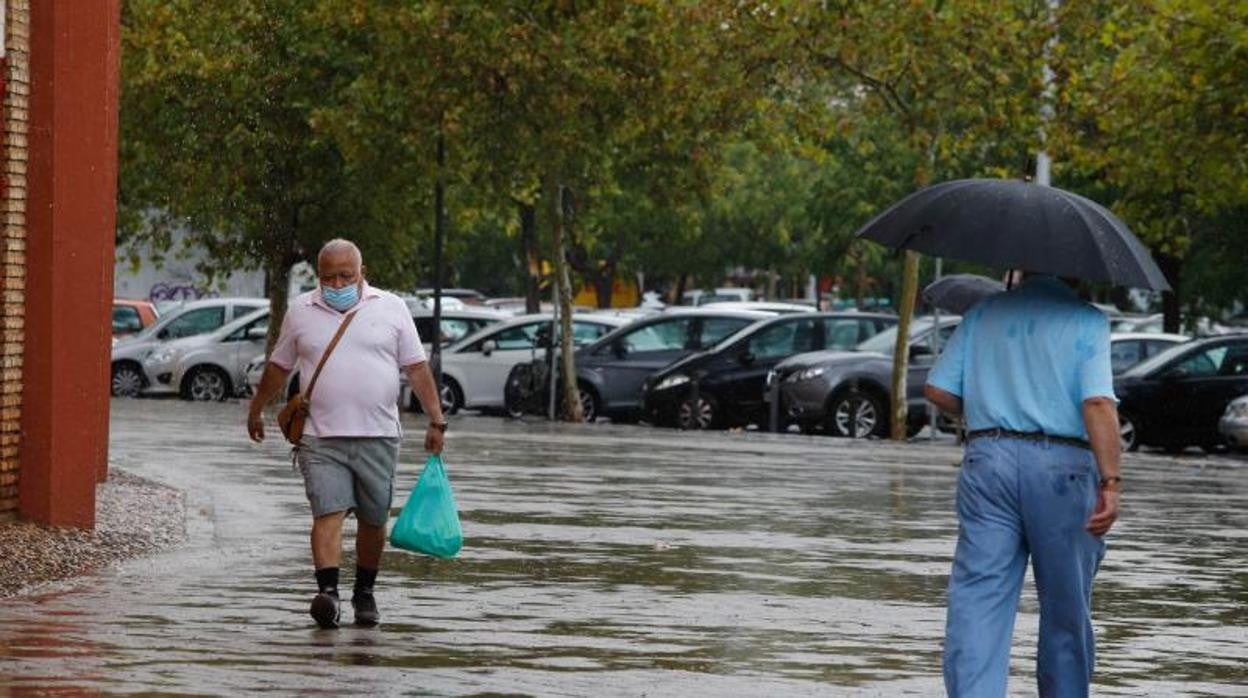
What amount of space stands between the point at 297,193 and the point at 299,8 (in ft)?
9.53

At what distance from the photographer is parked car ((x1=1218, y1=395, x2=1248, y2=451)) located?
115 feet

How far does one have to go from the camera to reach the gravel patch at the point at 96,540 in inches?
587

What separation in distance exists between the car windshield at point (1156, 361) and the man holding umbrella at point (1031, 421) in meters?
27.3

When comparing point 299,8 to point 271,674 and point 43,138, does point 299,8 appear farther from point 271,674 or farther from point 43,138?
point 271,674

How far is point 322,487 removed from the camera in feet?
42.3

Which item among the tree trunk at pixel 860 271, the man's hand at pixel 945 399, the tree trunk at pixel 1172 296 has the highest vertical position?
the tree trunk at pixel 860 271

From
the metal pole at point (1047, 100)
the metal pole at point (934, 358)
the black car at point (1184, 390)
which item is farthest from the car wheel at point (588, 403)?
the black car at point (1184, 390)

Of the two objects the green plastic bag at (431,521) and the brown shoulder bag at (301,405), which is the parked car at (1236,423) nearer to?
the green plastic bag at (431,521)

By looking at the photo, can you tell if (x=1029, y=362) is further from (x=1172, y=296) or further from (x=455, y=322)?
(x=1172, y=296)

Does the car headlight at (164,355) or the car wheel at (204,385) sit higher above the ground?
the car headlight at (164,355)

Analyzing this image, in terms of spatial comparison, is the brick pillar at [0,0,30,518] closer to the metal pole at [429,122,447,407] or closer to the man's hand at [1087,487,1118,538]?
the man's hand at [1087,487,1118,538]

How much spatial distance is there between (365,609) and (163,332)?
34368 mm

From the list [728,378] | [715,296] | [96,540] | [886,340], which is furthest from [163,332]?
[715,296]

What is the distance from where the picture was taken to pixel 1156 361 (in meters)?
37.1
